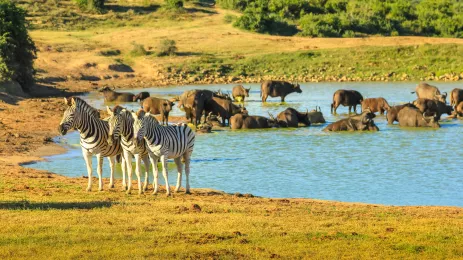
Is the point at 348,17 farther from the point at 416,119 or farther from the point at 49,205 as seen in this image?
the point at 49,205

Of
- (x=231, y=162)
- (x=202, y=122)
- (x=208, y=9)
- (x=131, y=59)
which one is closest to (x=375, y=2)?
(x=208, y=9)

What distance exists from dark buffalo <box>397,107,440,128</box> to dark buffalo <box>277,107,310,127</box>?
3518mm

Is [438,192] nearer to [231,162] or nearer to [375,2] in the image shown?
[231,162]

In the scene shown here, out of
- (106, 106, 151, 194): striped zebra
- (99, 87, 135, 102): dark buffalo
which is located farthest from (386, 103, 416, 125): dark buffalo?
(106, 106, 151, 194): striped zebra

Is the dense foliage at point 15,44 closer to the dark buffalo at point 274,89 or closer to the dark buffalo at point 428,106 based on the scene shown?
the dark buffalo at point 274,89

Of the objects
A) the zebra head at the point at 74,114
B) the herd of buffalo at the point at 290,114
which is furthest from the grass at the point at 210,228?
the herd of buffalo at the point at 290,114

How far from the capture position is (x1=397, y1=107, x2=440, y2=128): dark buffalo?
1144 inches

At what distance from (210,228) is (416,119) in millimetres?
19054

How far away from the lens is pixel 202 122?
30.8 m

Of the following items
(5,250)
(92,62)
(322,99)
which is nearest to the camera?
(5,250)

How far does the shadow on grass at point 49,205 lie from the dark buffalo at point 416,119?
18.1m

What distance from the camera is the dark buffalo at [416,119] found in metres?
29.0

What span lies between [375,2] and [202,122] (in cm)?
4747

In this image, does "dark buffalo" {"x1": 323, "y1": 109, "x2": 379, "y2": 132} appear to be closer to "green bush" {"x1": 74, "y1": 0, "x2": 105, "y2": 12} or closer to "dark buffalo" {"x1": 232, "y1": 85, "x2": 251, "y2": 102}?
"dark buffalo" {"x1": 232, "y1": 85, "x2": 251, "y2": 102}
